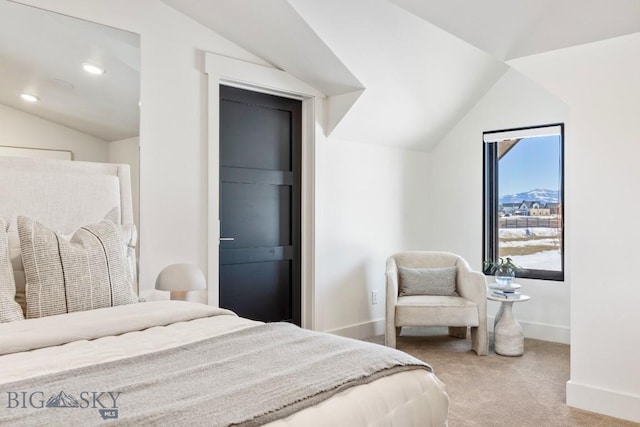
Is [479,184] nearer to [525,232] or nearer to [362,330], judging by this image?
[525,232]

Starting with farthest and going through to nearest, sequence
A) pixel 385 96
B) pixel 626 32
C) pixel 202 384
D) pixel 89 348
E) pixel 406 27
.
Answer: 1. pixel 385 96
2. pixel 406 27
3. pixel 626 32
4. pixel 89 348
5. pixel 202 384

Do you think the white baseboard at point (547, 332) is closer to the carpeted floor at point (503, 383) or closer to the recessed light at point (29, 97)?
the carpeted floor at point (503, 383)

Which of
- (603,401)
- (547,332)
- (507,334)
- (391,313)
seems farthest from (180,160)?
(547,332)

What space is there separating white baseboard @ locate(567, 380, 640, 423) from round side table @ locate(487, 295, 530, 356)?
3.19ft

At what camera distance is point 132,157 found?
2.96 meters

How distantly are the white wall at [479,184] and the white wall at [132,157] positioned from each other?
309 cm

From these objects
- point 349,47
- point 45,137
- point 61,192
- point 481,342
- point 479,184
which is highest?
point 349,47

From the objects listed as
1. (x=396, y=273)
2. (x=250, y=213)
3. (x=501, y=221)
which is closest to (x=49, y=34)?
(x=250, y=213)

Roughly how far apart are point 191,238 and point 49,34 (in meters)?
1.38

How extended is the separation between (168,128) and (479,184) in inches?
117

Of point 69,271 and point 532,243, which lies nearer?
point 69,271

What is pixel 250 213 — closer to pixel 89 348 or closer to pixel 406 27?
pixel 406 27

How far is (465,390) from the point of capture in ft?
→ 10.2

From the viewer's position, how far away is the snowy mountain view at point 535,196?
4.52m
